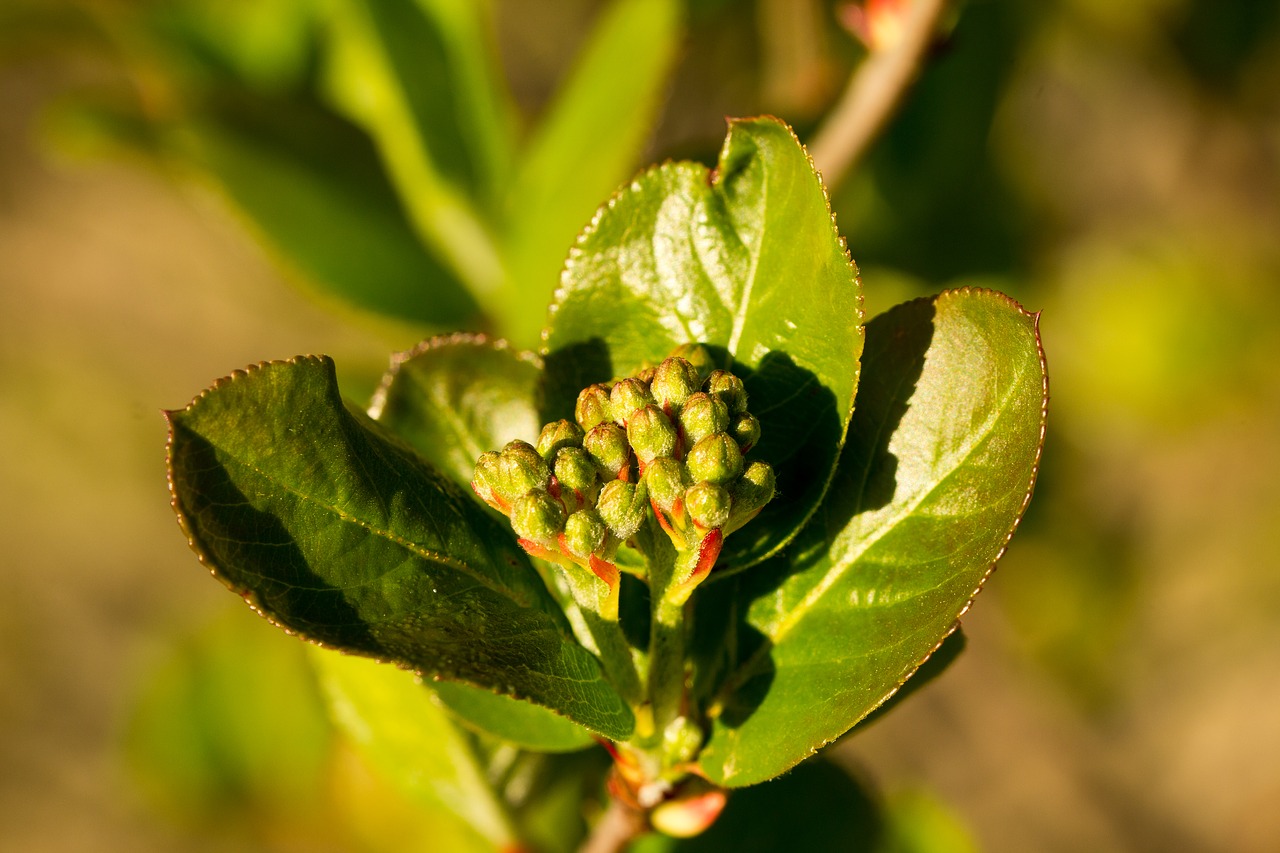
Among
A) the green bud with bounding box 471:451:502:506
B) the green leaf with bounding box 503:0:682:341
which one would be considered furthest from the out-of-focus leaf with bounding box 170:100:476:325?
the green bud with bounding box 471:451:502:506

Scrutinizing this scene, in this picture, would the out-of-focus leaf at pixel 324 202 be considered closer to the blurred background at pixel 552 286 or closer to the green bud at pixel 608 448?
the blurred background at pixel 552 286

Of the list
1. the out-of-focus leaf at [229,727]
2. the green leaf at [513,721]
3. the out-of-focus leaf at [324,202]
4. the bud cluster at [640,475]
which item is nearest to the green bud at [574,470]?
the bud cluster at [640,475]

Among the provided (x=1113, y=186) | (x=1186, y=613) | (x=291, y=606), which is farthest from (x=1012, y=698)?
(x=291, y=606)

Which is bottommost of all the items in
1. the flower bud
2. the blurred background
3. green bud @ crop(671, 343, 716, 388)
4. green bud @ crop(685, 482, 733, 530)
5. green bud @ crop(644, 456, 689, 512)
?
the blurred background

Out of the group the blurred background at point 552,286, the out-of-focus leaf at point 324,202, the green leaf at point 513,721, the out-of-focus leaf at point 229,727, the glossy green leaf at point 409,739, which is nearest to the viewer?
the green leaf at point 513,721

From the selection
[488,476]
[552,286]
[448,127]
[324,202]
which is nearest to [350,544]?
[488,476]

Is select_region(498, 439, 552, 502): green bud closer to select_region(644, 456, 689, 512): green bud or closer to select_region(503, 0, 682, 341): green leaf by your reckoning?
select_region(644, 456, 689, 512): green bud

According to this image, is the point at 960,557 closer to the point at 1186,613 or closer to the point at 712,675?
the point at 712,675
